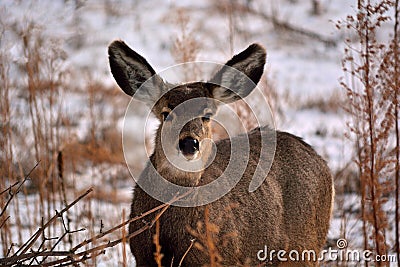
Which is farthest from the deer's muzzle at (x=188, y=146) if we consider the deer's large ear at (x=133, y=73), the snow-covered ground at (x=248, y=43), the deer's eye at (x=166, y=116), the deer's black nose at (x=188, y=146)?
the snow-covered ground at (x=248, y=43)

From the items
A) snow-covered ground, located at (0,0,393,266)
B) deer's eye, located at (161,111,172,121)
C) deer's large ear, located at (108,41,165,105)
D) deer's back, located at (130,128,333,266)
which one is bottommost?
deer's back, located at (130,128,333,266)

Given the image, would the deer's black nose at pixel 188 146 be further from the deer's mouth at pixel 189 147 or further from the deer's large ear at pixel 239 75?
the deer's large ear at pixel 239 75

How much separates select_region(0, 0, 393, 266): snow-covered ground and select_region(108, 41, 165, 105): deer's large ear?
3809 millimetres

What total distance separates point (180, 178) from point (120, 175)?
190 inches

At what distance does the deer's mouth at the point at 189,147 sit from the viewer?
166 inches

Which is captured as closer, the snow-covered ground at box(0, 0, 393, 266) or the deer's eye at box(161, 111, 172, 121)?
the deer's eye at box(161, 111, 172, 121)

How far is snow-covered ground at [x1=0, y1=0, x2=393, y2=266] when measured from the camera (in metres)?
10.8

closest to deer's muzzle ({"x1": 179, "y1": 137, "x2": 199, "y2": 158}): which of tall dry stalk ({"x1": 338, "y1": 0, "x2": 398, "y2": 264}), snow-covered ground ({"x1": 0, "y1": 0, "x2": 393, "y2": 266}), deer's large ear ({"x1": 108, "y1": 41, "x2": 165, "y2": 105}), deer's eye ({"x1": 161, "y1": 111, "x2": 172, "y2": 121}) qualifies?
deer's eye ({"x1": 161, "y1": 111, "x2": 172, "y2": 121})

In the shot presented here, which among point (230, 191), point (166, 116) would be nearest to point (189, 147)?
point (166, 116)

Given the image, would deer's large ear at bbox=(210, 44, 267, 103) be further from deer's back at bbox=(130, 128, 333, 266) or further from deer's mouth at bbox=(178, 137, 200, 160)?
deer's mouth at bbox=(178, 137, 200, 160)

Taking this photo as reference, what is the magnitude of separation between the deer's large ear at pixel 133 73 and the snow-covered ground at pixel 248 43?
12.5 feet

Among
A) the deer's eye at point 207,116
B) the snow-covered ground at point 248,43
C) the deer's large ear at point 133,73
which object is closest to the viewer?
the deer's large ear at point 133,73

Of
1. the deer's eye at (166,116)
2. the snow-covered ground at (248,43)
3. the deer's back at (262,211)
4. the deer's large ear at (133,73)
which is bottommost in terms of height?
the deer's back at (262,211)

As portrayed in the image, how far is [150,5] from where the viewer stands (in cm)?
1730
